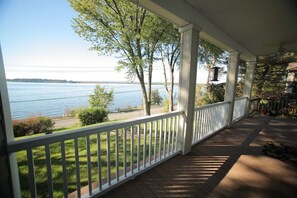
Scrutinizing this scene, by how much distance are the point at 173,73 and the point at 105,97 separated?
8.42 metres

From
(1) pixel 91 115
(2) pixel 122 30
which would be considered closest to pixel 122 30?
(2) pixel 122 30

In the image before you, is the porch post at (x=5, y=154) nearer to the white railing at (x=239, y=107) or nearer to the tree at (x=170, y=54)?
the tree at (x=170, y=54)

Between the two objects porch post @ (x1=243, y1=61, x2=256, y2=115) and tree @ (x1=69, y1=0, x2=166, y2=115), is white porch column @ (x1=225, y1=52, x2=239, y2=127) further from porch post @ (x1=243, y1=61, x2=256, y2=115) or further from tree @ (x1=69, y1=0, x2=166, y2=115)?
tree @ (x1=69, y1=0, x2=166, y2=115)

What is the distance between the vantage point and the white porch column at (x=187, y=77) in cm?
262

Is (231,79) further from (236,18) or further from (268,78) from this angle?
(268,78)

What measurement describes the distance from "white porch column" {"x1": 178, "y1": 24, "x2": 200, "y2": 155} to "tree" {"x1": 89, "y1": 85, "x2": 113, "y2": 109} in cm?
1174

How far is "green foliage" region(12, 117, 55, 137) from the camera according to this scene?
20.8ft

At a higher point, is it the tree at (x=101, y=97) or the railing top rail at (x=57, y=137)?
the railing top rail at (x=57, y=137)

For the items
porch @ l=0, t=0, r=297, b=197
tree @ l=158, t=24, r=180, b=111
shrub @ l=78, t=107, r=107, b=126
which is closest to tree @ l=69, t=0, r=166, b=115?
tree @ l=158, t=24, r=180, b=111

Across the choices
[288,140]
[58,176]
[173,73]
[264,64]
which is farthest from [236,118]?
[264,64]

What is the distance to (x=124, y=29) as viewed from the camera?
5406 mm

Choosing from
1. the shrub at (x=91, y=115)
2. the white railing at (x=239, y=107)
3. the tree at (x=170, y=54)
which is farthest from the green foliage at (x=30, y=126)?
the white railing at (x=239, y=107)

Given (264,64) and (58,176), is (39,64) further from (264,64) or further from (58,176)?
(264,64)

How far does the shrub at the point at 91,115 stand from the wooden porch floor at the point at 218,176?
5.95 metres
